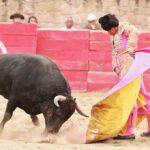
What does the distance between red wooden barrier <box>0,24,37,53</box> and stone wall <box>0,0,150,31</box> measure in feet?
11.5

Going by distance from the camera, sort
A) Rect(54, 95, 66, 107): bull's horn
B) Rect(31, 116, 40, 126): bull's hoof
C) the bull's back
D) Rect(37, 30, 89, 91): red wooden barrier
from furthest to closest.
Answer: Rect(37, 30, 89, 91): red wooden barrier → Rect(31, 116, 40, 126): bull's hoof → the bull's back → Rect(54, 95, 66, 107): bull's horn

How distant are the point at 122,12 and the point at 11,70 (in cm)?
801

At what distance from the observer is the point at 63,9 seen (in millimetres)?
15172

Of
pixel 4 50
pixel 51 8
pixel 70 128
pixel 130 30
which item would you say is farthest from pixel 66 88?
pixel 51 8

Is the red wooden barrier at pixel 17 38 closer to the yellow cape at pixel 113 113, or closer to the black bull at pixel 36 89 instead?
the black bull at pixel 36 89

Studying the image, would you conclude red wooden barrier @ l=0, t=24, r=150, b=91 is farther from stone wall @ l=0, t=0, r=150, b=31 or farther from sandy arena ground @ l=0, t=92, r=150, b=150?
stone wall @ l=0, t=0, r=150, b=31

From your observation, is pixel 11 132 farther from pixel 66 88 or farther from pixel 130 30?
pixel 130 30

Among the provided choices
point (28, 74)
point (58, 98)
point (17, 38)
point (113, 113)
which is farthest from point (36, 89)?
point (17, 38)

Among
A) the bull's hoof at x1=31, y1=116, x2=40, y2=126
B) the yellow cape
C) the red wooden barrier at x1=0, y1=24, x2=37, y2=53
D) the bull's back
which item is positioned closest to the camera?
the yellow cape

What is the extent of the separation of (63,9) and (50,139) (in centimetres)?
881

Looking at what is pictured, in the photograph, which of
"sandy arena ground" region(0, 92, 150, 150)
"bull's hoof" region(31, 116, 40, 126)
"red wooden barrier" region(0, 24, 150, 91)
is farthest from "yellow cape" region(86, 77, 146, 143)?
"red wooden barrier" region(0, 24, 150, 91)

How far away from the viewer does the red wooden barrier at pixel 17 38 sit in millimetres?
11391

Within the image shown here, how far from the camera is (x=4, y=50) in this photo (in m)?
11.4

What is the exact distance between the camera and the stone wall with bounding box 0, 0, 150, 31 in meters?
15.0
